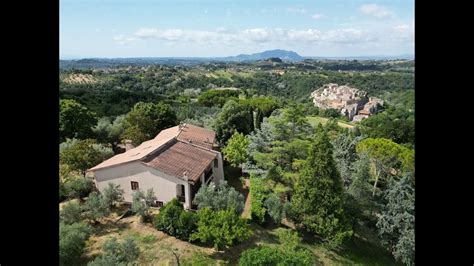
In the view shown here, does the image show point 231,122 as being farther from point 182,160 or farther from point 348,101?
point 348,101

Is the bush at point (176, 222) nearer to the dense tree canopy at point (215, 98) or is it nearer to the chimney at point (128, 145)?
the chimney at point (128, 145)

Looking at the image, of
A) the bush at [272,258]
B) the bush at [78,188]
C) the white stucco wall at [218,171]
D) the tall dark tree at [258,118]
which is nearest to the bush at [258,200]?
the white stucco wall at [218,171]

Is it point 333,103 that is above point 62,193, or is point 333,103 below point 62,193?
above

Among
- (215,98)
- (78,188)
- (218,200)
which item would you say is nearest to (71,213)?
(78,188)

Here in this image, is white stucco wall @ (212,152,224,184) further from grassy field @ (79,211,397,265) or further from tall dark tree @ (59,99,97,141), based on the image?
tall dark tree @ (59,99,97,141)

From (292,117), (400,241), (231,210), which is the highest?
(292,117)
